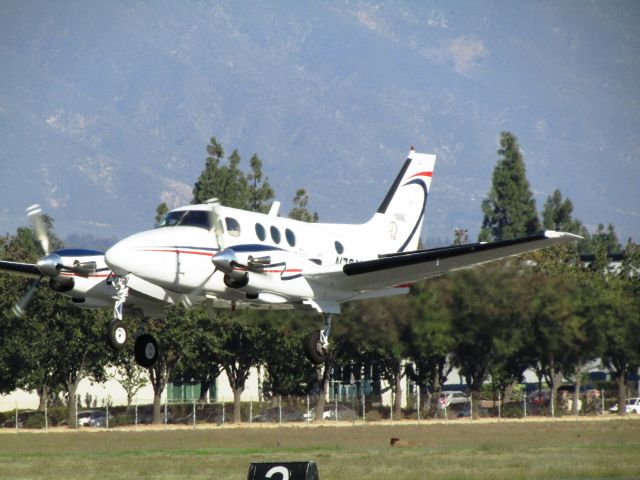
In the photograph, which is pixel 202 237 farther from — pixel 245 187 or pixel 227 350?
pixel 245 187

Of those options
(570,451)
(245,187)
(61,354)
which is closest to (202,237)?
(570,451)

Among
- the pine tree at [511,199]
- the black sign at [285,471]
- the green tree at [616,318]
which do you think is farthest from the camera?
the pine tree at [511,199]

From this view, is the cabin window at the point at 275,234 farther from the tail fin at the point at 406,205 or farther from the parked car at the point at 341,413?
the parked car at the point at 341,413

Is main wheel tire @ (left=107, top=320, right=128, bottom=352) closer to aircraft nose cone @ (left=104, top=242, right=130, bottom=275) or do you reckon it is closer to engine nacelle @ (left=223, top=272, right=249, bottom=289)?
aircraft nose cone @ (left=104, top=242, right=130, bottom=275)

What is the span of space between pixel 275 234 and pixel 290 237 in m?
0.63

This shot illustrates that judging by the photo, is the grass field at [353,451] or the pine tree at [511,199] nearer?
the grass field at [353,451]

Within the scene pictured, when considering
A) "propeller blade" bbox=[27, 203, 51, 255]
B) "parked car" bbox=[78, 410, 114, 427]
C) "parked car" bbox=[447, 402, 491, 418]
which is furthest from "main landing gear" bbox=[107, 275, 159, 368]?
"parked car" bbox=[78, 410, 114, 427]

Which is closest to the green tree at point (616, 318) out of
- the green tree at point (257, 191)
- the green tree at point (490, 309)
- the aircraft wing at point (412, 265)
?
the green tree at point (490, 309)

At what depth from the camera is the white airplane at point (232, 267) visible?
95.5 feet

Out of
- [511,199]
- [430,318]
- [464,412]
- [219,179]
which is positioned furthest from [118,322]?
[511,199]

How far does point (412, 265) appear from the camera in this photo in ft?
103

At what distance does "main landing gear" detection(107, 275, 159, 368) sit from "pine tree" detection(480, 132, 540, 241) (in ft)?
306

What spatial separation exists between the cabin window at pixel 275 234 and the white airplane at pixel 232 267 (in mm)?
32

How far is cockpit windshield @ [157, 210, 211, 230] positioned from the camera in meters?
30.1
